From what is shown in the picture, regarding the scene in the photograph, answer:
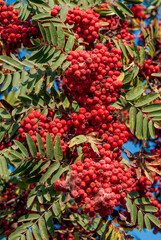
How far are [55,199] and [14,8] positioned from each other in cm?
225

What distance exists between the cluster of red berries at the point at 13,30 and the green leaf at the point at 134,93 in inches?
49.0

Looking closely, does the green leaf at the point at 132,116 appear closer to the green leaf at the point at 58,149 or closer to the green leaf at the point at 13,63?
the green leaf at the point at 58,149

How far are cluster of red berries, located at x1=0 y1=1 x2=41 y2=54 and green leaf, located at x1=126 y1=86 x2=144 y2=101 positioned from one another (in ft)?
4.09

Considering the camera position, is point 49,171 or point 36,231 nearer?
point 49,171

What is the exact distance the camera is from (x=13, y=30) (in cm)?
337

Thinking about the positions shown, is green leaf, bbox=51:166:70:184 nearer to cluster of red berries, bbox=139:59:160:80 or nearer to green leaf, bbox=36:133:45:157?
green leaf, bbox=36:133:45:157

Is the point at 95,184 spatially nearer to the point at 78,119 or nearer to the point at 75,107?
the point at 78,119

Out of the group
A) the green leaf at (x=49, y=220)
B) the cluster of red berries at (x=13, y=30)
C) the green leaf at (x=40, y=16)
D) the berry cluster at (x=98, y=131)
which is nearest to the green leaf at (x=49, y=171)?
the berry cluster at (x=98, y=131)

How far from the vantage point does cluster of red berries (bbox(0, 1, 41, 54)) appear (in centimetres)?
332

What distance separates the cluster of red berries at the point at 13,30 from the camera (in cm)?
332

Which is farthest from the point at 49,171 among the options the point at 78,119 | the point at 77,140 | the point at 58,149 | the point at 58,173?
the point at 78,119

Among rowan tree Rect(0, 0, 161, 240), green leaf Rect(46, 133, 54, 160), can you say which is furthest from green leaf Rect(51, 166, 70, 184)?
green leaf Rect(46, 133, 54, 160)

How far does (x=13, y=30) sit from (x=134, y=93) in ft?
5.20

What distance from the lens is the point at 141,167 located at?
3.16 metres
